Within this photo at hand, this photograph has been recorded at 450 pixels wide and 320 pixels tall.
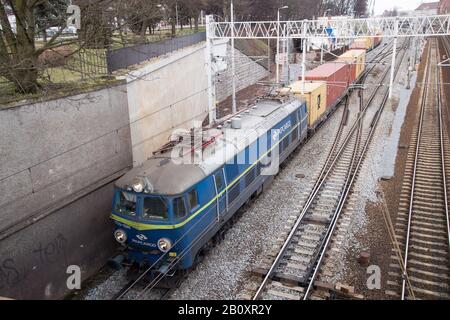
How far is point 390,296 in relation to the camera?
10680mm

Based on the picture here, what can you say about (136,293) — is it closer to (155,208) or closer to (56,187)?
(155,208)

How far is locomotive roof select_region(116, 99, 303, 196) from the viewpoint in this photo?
36.1 feet

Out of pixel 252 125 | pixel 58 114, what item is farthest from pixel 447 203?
→ pixel 58 114

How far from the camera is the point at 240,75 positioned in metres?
38.8

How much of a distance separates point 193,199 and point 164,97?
10215 millimetres

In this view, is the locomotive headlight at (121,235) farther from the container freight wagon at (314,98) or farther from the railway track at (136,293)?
the container freight wagon at (314,98)

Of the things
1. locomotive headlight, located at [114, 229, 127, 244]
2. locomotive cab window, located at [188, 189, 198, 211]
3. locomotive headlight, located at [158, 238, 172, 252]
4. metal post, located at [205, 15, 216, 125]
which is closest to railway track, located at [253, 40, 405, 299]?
locomotive headlight, located at [158, 238, 172, 252]

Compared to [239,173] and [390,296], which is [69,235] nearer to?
[239,173]

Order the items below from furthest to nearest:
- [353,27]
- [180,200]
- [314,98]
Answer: [353,27]
[314,98]
[180,200]

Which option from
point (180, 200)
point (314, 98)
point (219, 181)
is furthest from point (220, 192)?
point (314, 98)

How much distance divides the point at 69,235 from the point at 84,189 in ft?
5.52

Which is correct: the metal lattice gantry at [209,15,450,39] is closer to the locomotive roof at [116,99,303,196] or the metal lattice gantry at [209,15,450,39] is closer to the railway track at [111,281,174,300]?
the locomotive roof at [116,99,303,196]

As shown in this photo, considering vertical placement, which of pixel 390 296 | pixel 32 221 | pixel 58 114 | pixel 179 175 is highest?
pixel 58 114

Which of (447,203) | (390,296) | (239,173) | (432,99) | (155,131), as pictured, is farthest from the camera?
(432,99)
